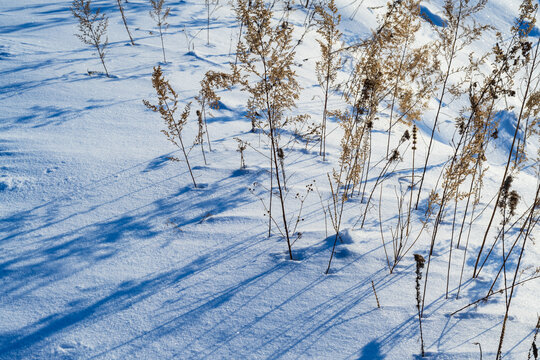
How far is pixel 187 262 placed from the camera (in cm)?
190

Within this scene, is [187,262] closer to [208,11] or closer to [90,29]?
[90,29]

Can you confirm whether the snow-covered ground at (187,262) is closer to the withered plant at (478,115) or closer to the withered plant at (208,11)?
the withered plant at (478,115)

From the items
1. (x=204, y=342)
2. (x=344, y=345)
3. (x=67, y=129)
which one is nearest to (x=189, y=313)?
(x=204, y=342)

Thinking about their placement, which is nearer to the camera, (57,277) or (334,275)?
(57,277)

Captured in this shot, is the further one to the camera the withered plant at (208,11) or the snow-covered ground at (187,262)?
the withered plant at (208,11)

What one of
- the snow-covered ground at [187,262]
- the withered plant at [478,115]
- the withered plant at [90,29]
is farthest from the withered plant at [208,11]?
the withered plant at [478,115]

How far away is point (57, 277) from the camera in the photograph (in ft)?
5.69

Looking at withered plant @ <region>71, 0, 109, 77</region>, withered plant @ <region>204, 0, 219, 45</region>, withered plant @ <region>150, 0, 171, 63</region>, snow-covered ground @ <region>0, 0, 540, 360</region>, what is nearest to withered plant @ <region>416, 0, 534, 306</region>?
snow-covered ground @ <region>0, 0, 540, 360</region>

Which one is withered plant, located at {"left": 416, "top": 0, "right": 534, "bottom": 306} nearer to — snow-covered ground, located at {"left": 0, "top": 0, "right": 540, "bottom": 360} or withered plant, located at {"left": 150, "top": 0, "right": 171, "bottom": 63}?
snow-covered ground, located at {"left": 0, "top": 0, "right": 540, "bottom": 360}

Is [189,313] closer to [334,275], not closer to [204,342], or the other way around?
[204,342]

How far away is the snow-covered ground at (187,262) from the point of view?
56.7 inches

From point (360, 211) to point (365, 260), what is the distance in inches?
25.1

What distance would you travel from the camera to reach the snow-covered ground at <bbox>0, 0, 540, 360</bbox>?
1441 millimetres

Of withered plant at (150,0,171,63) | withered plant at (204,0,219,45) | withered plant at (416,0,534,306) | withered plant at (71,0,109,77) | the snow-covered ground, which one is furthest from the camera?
withered plant at (204,0,219,45)
